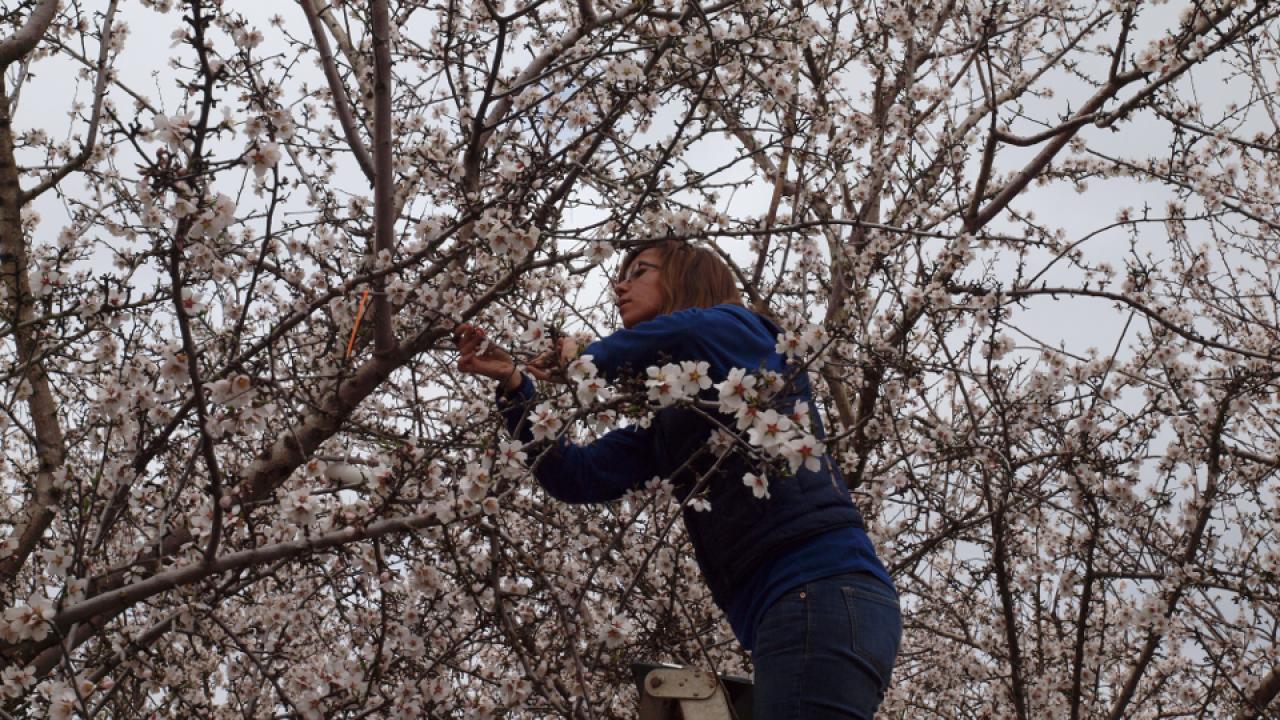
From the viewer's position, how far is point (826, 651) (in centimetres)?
198

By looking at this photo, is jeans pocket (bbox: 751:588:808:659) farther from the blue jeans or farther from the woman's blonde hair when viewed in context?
the woman's blonde hair

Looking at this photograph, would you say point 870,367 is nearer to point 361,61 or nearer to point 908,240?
point 908,240

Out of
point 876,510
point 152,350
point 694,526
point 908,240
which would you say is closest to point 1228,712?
point 876,510

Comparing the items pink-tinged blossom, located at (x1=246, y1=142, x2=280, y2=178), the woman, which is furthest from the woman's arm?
pink-tinged blossom, located at (x1=246, y1=142, x2=280, y2=178)

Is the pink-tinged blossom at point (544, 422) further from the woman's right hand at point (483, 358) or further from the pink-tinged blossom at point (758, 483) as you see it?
the pink-tinged blossom at point (758, 483)

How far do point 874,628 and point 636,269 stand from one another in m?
1.21

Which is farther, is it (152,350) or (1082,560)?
(152,350)

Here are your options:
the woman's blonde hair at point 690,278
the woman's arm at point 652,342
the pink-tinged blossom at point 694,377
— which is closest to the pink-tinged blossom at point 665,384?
the pink-tinged blossom at point 694,377

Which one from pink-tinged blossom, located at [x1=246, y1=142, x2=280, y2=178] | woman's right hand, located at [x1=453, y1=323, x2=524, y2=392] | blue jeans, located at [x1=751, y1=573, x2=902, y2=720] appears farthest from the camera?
woman's right hand, located at [x1=453, y1=323, x2=524, y2=392]

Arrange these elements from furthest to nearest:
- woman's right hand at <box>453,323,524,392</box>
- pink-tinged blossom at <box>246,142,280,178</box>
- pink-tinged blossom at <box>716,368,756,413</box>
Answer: woman's right hand at <box>453,323,524,392</box>, pink-tinged blossom at <box>246,142,280,178</box>, pink-tinged blossom at <box>716,368,756,413</box>

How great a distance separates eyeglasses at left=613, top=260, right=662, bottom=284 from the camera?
2.82 metres

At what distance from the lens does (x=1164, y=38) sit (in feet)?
16.2

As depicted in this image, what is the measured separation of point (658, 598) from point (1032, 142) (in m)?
3.02

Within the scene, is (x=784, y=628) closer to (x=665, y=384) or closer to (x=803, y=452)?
(x=803, y=452)
